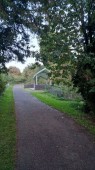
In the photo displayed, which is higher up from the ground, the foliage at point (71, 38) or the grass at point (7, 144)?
the foliage at point (71, 38)

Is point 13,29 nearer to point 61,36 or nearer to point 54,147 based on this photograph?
point 61,36

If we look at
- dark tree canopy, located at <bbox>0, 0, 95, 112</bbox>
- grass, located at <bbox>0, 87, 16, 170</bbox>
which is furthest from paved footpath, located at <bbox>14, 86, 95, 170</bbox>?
dark tree canopy, located at <bbox>0, 0, 95, 112</bbox>

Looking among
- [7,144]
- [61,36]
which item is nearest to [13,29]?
[61,36]

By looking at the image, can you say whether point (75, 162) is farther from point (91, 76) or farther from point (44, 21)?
point (44, 21)

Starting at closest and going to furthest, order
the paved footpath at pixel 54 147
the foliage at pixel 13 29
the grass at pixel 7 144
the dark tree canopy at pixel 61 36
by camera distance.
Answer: the paved footpath at pixel 54 147, the grass at pixel 7 144, the foliage at pixel 13 29, the dark tree canopy at pixel 61 36

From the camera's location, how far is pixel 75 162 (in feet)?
26.4

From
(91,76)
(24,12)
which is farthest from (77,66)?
(24,12)

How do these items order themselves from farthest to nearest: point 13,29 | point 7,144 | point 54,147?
point 13,29 < point 7,144 < point 54,147

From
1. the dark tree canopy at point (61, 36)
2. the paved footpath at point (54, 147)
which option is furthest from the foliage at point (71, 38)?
the paved footpath at point (54, 147)

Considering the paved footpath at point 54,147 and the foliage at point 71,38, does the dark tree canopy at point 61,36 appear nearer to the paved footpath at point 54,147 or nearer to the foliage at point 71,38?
the foliage at point 71,38

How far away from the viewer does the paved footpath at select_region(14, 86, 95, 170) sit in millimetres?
7858

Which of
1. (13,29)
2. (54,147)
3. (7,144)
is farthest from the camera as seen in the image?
(13,29)

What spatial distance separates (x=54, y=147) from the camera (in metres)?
9.71

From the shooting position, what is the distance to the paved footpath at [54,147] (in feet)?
25.8
